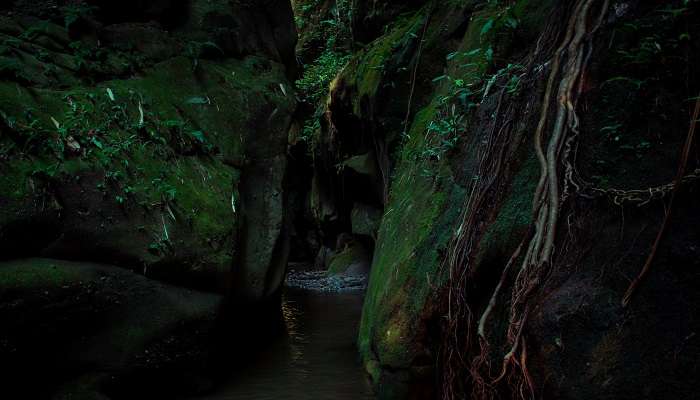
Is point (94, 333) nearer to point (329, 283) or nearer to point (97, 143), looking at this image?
point (97, 143)

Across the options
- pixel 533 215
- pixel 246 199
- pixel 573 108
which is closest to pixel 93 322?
pixel 246 199

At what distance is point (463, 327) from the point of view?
3.46 m

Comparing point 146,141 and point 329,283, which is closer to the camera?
point 146,141

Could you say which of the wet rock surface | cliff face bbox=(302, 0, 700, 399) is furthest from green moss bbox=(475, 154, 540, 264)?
the wet rock surface

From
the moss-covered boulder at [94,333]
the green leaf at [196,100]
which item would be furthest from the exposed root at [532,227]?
the green leaf at [196,100]

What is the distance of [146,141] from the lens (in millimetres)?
6023

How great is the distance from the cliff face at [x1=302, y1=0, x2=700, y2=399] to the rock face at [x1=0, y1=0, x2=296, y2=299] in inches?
96.9

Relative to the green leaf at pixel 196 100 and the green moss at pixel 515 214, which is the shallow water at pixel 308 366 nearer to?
the green moss at pixel 515 214

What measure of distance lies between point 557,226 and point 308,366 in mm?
4234

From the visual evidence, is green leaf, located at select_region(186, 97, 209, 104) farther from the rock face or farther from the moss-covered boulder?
the moss-covered boulder

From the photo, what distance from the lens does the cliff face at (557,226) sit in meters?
2.48

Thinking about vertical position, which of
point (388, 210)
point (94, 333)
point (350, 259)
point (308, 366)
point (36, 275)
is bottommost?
point (350, 259)

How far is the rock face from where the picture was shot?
189 inches

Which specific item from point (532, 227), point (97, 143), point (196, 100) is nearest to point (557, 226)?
point (532, 227)
